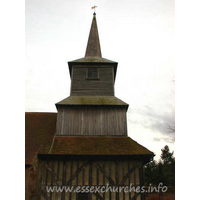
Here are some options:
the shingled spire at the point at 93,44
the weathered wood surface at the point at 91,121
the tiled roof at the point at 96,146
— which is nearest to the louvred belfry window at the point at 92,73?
the shingled spire at the point at 93,44

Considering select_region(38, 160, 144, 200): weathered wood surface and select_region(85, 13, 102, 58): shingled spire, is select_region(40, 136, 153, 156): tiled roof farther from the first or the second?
select_region(85, 13, 102, 58): shingled spire

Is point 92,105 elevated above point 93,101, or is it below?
below

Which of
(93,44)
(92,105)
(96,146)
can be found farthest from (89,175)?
(93,44)

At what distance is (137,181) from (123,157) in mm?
1592

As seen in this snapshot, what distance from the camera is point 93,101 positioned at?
14516 mm

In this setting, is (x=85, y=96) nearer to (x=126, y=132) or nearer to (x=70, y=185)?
(x=126, y=132)

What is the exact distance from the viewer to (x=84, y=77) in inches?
640

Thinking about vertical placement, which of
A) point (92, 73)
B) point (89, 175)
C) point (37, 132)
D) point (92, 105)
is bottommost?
point (89, 175)

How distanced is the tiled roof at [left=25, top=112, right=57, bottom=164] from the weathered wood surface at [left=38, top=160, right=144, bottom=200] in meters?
1.06

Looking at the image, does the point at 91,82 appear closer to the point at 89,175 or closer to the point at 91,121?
the point at 91,121

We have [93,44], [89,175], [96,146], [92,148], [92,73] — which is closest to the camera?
[89,175]

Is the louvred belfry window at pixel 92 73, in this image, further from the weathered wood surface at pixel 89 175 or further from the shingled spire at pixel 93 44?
the weathered wood surface at pixel 89 175

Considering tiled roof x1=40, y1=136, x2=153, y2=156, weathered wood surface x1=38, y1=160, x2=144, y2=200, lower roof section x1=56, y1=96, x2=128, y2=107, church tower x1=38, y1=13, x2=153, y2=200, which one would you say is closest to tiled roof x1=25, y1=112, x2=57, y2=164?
church tower x1=38, y1=13, x2=153, y2=200

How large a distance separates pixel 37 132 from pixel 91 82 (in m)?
5.91
